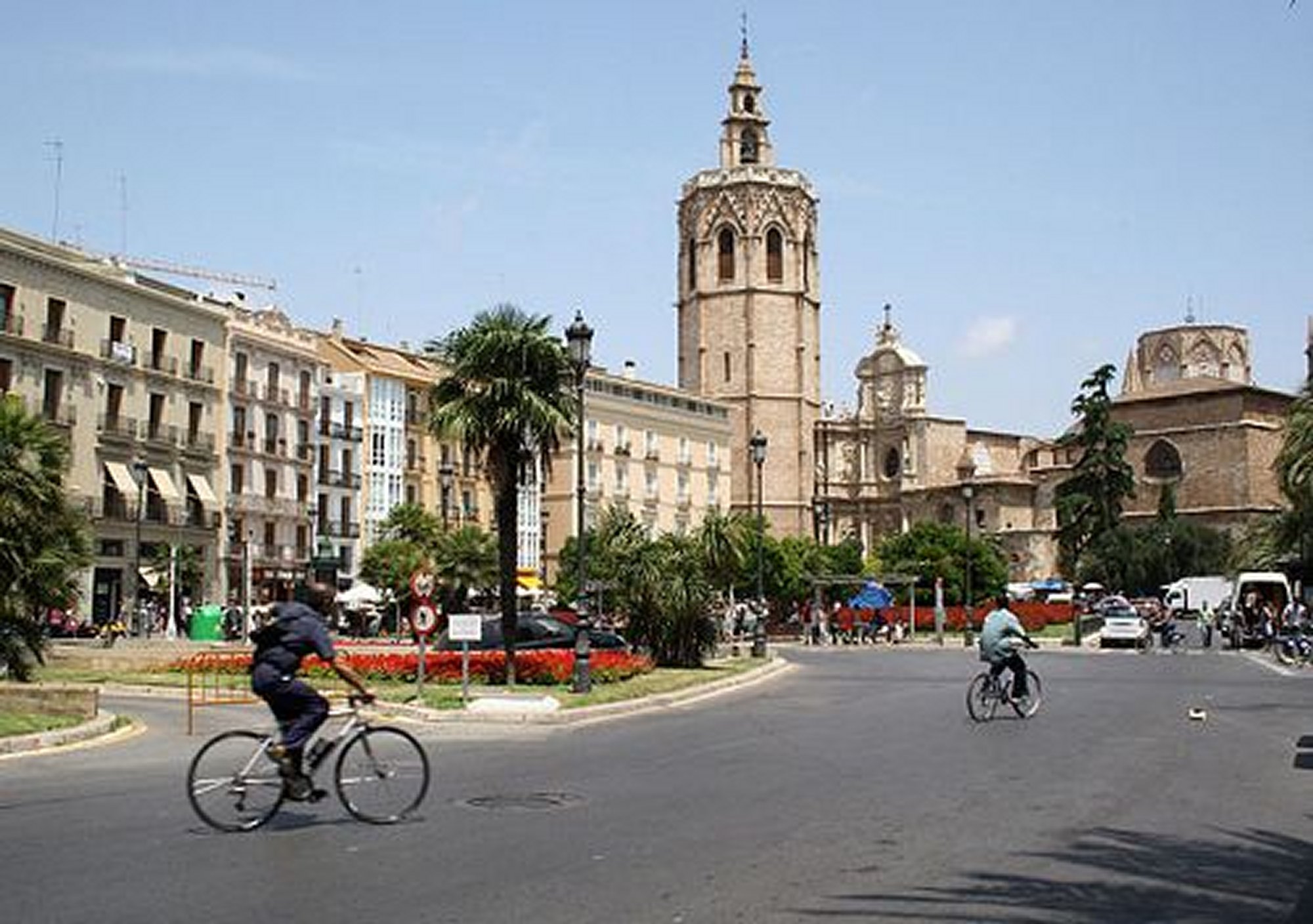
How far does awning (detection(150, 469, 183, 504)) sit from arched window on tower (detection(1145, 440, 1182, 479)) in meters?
74.5

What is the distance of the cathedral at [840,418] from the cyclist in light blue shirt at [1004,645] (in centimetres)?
8860

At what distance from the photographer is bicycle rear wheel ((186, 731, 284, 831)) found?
401 inches

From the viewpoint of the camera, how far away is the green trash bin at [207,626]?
50.1 metres

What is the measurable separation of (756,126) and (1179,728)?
104133mm

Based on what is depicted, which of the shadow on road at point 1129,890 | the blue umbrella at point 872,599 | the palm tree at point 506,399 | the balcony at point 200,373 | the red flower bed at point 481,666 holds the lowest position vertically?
the shadow on road at point 1129,890

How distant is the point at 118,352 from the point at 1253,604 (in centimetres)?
4349

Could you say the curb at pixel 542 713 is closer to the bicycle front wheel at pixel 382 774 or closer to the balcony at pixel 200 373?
the bicycle front wheel at pixel 382 774

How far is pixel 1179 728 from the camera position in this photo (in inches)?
739

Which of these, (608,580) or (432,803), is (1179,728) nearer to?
(432,803)

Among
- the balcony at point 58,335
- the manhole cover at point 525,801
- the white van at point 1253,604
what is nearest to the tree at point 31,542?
the manhole cover at point 525,801

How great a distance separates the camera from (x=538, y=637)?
31469 millimetres

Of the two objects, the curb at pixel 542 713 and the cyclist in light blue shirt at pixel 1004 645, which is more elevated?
the cyclist in light blue shirt at pixel 1004 645

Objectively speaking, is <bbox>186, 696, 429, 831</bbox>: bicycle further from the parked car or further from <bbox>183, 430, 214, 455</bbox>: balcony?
<bbox>183, 430, 214, 455</bbox>: balcony

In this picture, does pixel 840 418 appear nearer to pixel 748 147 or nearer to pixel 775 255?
pixel 775 255
